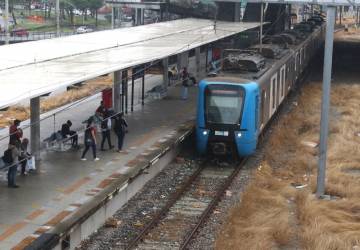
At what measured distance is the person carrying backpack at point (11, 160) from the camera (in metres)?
14.1

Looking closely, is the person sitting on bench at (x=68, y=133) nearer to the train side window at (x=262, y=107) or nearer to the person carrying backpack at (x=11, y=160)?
the person carrying backpack at (x=11, y=160)

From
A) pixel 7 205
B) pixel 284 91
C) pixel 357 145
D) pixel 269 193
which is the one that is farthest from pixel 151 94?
pixel 7 205

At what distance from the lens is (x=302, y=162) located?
19.1m

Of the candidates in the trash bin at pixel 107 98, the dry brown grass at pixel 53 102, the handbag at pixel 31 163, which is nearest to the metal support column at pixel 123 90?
the trash bin at pixel 107 98

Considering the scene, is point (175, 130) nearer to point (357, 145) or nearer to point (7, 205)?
point (357, 145)

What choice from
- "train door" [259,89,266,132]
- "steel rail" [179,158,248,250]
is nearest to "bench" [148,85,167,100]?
"train door" [259,89,266,132]

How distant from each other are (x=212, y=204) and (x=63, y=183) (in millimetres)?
3267

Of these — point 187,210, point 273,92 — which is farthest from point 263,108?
point 187,210

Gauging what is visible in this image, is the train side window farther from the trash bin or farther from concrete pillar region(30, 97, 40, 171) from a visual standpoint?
concrete pillar region(30, 97, 40, 171)

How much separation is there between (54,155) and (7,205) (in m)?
4.51

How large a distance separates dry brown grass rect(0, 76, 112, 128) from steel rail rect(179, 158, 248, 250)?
9005 mm

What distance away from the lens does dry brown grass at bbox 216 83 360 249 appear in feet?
41.0

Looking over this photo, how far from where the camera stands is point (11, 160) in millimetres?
14086

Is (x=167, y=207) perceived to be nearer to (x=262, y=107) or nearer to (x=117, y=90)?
(x=262, y=107)
